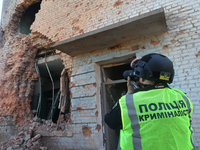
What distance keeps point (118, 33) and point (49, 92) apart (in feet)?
19.1

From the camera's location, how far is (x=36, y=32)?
5.48 metres

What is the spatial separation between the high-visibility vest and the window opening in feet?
8.57

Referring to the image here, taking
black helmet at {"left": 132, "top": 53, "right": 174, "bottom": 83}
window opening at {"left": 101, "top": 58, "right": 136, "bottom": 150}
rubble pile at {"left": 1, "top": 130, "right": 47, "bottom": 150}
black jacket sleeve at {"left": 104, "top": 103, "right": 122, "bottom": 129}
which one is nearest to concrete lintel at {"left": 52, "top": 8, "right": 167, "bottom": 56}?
window opening at {"left": 101, "top": 58, "right": 136, "bottom": 150}

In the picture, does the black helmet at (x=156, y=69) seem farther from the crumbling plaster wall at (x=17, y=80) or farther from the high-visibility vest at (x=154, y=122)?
the crumbling plaster wall at (x=17, y=80)

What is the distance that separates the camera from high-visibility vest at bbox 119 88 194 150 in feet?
3.38

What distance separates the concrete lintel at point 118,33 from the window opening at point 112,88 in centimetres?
80

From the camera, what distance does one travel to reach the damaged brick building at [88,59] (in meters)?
2.98

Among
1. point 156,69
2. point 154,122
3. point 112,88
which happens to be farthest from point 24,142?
point 156,69

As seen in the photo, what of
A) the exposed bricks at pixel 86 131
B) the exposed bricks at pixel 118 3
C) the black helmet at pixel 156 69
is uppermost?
the exposed bricks at pixel 118 3

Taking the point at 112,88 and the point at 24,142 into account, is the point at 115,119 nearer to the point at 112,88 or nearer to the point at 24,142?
the point at 112,88

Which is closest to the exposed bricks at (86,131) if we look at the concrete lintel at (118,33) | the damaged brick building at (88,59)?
the damaged brick building at (88,59)

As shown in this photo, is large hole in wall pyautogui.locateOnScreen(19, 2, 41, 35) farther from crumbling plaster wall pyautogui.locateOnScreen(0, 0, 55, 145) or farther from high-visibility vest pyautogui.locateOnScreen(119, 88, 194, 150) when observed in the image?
high-visibility vest pyautogui.locateOnScreen(119, 88, 194, 150)

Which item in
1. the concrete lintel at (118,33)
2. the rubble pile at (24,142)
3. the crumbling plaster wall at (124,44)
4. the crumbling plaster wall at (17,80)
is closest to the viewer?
the concrete lintel at (118,33)

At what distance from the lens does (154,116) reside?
42.5 inches
